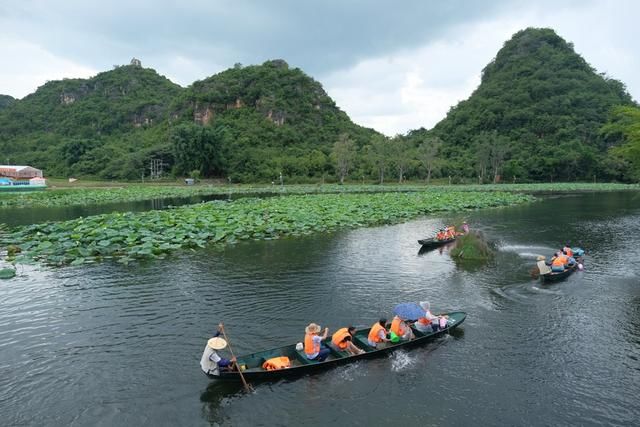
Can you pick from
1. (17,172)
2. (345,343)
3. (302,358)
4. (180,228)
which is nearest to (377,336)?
(345,343)

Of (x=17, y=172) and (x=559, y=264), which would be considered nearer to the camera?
(x=559, y=264)

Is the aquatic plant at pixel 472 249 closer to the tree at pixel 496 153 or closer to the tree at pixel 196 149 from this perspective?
the tree at pixel 196 149

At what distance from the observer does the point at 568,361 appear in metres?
10.2

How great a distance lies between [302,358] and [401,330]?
2.82 metres

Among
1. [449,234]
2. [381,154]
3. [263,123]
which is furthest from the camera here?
[263,123]

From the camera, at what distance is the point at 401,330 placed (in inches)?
430

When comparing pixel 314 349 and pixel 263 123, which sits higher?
pixel 263 123

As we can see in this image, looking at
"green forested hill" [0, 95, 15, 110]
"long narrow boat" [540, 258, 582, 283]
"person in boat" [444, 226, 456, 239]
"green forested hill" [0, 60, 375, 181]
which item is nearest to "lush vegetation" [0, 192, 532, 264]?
"person in boat" [444, 226, 456, 239]

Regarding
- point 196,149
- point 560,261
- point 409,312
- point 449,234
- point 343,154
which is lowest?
point 409,312

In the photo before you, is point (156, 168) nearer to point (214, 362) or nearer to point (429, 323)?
point (429, 323)

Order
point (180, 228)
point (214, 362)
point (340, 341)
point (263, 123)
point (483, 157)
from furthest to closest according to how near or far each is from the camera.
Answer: point (263, 123) < point (483, 157) < point (180, 228) < point (340, 341) < point (214, 362)

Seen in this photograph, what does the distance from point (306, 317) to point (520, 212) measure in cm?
3057

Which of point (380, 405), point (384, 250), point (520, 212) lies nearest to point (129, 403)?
point (380, 405)

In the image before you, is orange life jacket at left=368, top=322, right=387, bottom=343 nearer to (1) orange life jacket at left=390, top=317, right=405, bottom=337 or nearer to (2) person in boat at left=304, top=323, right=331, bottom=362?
(1) orange life jacket at left=390, top=317, right=405, bottom=337
